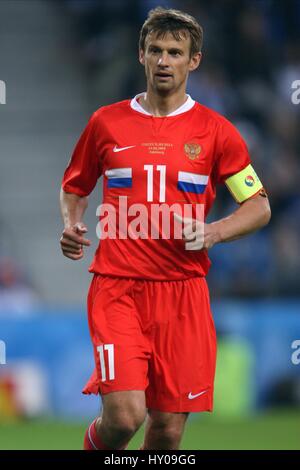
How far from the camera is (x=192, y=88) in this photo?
13.8m

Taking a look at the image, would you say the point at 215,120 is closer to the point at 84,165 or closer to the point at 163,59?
the point at 163,59

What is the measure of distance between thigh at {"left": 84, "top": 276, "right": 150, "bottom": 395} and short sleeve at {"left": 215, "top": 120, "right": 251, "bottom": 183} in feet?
2.64

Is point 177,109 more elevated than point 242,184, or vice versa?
point 177,109

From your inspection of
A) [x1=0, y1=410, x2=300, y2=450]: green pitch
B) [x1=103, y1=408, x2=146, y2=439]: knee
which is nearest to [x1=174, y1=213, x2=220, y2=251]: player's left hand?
[x1=103, y1=408, x2=146, y2=439]: knee

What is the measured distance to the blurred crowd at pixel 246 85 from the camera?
43.1 ft

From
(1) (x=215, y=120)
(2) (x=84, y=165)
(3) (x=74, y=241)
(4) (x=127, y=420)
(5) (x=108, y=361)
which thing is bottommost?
(4) (x=127, y=420)

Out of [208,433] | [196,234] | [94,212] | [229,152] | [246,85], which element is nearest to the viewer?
[196,234]

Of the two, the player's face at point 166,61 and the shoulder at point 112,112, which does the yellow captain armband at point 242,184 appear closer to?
the player's face at point 166,61

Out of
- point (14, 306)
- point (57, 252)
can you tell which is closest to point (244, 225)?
point (14, 306)

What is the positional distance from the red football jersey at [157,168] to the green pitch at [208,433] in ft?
11.3

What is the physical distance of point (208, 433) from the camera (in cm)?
1075

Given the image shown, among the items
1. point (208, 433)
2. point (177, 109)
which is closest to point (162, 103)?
point (177, 109)

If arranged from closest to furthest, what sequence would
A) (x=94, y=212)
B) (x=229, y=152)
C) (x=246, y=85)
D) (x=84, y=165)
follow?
1. (x=229, y=152)
2. (x=84, y=165)
3. (x=246, y=85)
4. (x=94, y=212)

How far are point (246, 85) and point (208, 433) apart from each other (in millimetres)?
5402
